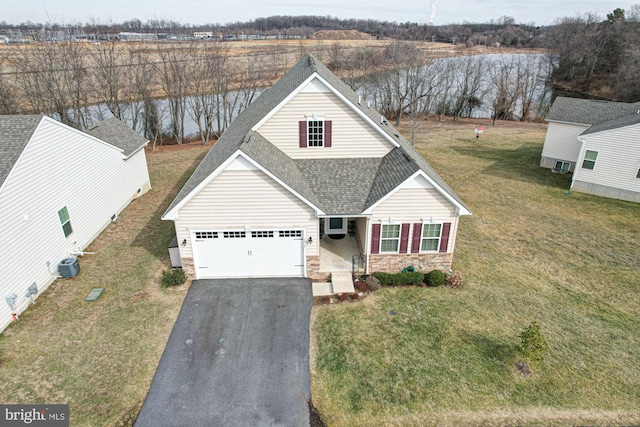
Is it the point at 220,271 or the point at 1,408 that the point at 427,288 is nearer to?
the point at 220,271

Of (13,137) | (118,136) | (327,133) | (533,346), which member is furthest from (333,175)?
(118,136)

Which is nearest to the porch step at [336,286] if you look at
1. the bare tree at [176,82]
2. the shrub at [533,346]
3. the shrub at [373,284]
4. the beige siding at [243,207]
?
the shrub at [373,284]

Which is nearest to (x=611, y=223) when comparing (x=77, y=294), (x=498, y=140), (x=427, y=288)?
(x=427, y=288)

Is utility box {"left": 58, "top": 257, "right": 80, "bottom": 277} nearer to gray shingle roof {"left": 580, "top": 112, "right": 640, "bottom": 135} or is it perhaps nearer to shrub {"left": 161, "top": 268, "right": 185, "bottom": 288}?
shrub {"left": 161, "top": 268, "right": 185, "bottom": 288}

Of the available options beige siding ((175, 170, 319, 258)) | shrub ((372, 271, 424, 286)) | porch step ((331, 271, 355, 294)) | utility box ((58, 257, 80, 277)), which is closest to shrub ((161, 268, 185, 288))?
beige siding ((175, 170, 319, 258))

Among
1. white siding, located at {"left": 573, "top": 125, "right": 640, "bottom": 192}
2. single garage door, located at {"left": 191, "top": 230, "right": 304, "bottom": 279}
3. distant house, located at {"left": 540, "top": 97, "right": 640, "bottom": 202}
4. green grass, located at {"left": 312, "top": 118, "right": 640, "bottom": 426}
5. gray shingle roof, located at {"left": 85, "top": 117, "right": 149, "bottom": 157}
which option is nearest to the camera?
green grass, located at {"left": 312, "top": 118, "right": 640, "bottom": 426}

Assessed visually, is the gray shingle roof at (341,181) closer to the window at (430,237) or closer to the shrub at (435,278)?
the window at (430,237)

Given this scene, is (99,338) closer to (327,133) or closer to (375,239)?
(375,239)

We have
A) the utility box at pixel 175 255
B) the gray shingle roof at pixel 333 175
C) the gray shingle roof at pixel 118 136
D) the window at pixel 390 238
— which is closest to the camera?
the gray shingle roof at pixel 333 175
